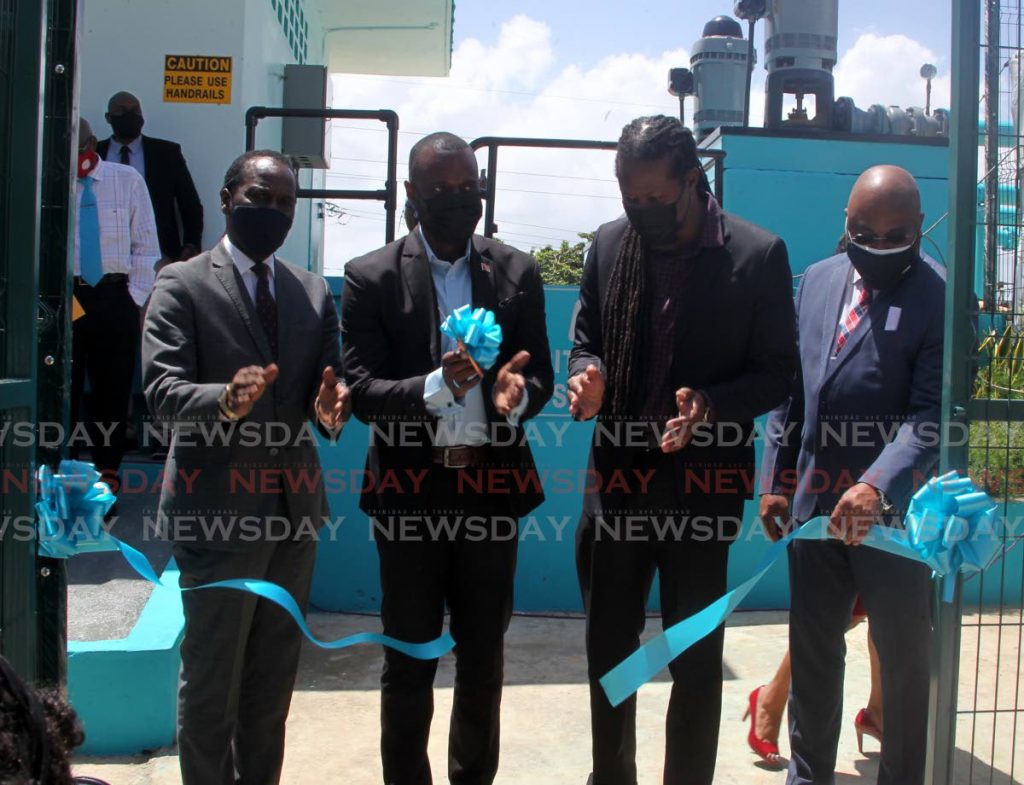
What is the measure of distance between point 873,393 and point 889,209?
23.2 inches

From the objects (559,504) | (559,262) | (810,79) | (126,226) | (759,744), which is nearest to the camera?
(759,744)

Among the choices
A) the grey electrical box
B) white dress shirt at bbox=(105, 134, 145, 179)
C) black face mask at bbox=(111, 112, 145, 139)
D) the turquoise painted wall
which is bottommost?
the turquoise painted wall

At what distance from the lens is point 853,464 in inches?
128

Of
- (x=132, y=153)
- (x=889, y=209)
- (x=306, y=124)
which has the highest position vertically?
(x=306, y=124)

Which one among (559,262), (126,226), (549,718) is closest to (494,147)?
(126,226)

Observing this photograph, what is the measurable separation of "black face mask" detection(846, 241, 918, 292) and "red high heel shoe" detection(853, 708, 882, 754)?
194cm

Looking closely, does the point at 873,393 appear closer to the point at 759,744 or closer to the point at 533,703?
the point at 759,744

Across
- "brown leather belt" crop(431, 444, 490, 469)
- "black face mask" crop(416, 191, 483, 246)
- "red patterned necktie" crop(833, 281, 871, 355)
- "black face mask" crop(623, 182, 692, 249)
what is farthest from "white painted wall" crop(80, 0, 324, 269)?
"red patterned necktie" crop(833, 281, 871, 355)

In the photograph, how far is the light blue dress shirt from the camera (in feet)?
9.75

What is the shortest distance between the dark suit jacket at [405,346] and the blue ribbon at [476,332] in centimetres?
30

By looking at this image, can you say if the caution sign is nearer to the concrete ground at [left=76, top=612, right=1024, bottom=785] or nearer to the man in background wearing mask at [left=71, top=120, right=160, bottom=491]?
the man in background wearing mask at [left=71, top=120, right=160, bottom=491]

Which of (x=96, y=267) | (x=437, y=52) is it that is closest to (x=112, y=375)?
(x=96, y=267)

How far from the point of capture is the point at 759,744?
163 inches

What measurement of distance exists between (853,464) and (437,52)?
8737 millimetres
